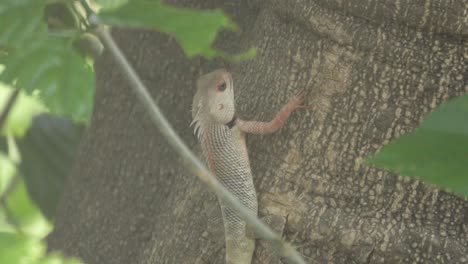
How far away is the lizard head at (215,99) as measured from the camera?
2.21 meters

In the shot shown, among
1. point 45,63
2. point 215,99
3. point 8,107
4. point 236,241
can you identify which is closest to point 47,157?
point 8,107

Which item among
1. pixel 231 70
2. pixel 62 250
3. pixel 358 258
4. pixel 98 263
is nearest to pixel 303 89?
pixel 358 258

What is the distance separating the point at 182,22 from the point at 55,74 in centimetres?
26

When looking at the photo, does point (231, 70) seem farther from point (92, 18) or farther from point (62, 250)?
point (92, 18)

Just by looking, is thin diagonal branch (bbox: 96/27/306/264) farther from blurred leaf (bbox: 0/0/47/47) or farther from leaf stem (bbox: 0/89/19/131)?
leaf stem (bbox: 0/89/19/131)

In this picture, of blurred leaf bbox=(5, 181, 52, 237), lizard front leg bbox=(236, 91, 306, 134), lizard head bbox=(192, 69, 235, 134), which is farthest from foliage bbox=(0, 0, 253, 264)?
blurred leaf bbox=(5, 181, 52, 237)

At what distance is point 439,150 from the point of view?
83 centimetres

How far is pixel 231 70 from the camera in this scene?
7.84 feet

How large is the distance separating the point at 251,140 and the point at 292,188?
27cm

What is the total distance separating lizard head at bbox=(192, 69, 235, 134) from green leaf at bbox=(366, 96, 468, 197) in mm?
1321

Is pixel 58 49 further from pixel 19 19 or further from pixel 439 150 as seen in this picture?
pixel 439 150

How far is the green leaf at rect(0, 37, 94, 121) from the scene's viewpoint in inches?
38.7

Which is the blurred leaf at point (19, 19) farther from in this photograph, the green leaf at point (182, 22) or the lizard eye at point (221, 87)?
the lizard eye at point (221, 87)

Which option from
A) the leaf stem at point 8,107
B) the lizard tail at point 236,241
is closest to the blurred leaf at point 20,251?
the lizard tail at point 236,241
